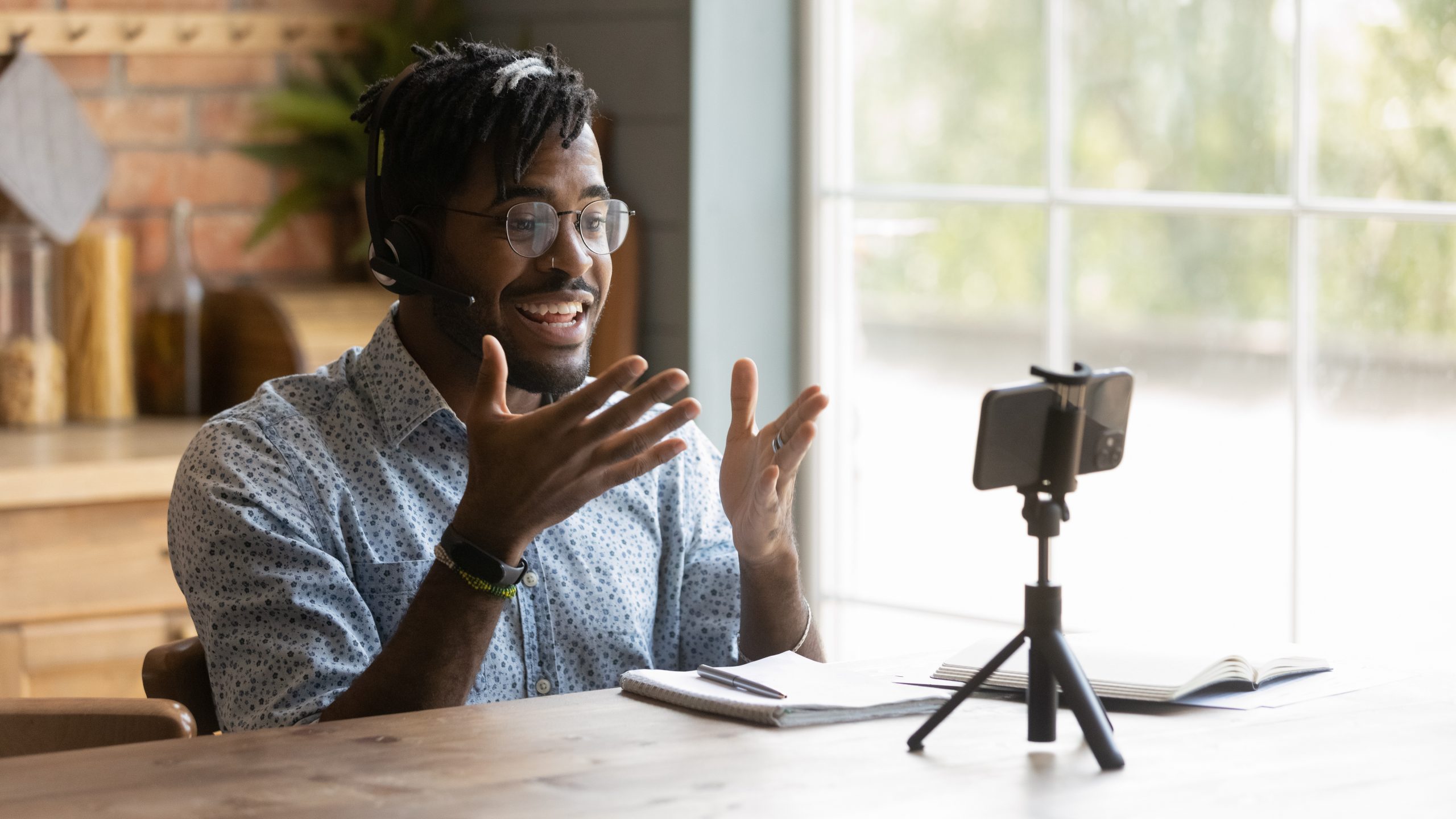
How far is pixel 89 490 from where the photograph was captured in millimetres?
2693

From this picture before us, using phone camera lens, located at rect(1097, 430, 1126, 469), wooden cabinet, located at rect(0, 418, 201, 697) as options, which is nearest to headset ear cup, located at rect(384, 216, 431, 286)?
phone camera lens, located at rect(1097, 430, 1126, 469)

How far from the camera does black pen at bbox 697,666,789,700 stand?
4.79ft

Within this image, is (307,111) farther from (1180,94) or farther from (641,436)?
(641,436)

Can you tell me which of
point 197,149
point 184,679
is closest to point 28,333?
point 197,149

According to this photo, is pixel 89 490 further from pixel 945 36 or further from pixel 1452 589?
pixel 1452 589

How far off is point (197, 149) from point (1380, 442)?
7.08 ft

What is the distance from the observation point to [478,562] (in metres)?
1.51

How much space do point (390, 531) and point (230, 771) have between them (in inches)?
19.0

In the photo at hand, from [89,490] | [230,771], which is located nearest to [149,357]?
[89,490]

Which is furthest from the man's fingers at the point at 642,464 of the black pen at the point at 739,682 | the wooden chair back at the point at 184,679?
the wooden chair back at the point at 184,679

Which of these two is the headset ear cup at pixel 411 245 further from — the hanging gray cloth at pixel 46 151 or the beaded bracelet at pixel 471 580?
the hanging gray cloth at pixel 46 151

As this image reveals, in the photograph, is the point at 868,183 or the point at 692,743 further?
the point at 868,183

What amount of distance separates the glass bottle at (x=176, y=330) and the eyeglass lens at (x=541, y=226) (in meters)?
1.57

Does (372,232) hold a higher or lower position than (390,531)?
higher
